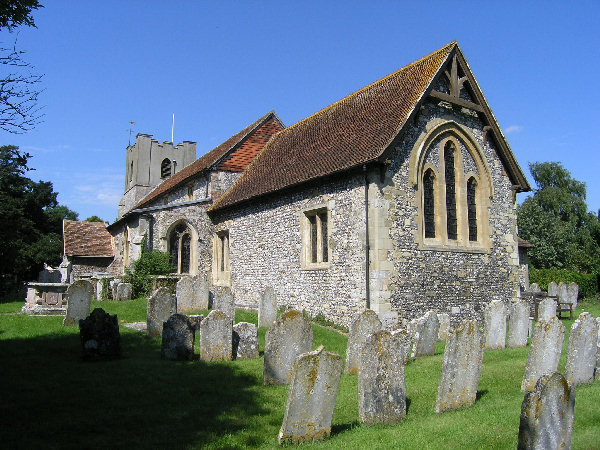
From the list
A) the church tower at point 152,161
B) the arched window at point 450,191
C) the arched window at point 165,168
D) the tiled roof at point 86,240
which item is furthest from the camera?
the arched window at point 165,168

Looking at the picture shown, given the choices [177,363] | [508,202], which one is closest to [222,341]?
[177,363]

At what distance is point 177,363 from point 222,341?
94 centimetres

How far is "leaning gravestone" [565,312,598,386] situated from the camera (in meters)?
7.94

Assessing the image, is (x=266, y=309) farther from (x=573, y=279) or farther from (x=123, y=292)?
(x=573, y=279)

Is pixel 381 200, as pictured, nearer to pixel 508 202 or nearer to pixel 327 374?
pixel 508 202

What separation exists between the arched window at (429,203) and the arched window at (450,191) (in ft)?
2.09

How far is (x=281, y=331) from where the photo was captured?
27.9ft

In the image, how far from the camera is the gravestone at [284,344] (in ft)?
27.1

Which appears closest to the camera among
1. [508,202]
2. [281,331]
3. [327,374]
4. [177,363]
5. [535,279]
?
[327,374]

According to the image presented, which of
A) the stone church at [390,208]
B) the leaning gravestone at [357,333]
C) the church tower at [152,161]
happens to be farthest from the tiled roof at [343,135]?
the church tower at [152,161]

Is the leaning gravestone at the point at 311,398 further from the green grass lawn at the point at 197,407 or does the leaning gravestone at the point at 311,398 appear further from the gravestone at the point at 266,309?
the gravestone at the point at 266,309

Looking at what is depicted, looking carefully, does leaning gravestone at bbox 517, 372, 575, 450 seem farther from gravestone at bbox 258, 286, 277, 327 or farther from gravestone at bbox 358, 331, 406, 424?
gravestone at bbox 258, 286, 277, 327

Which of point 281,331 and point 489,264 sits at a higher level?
point 489,264

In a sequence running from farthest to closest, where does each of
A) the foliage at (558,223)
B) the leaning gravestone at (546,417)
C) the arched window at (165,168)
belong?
the foliage at (558,223)
the arched window at (165,168)
the leaning gravestone at (546,417)
